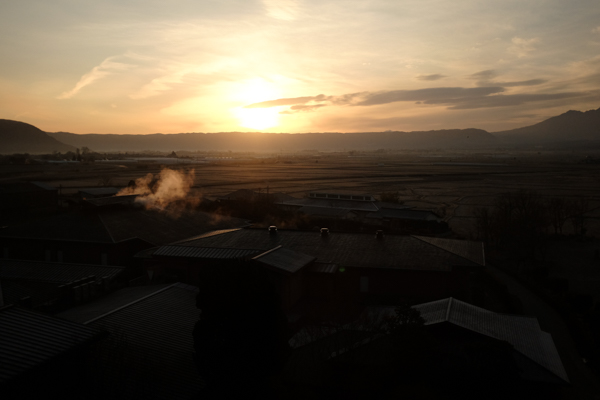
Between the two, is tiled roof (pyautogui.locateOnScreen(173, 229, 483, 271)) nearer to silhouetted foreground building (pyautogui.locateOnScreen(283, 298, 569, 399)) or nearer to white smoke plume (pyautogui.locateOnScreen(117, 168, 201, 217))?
silhouetted foreground building (pyautogui.locateOnScreen(283, 298, 569, 399))

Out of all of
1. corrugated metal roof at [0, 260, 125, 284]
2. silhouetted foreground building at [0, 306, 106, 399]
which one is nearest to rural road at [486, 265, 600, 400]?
silhouetted foreground building at [0, 306, 106, 399]

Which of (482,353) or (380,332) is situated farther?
(380,332)

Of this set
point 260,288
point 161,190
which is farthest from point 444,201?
point 260,288

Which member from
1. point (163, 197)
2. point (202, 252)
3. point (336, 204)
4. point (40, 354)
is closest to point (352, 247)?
point (202, 252)

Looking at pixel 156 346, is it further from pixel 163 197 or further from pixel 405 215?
pixel 405 215

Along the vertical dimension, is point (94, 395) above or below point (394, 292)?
above

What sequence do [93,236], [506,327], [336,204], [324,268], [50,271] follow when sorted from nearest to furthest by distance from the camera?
[506,327], [324,268], [50,271], [93,236], [336,204]

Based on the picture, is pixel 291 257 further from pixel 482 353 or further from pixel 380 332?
pixel 482 353
